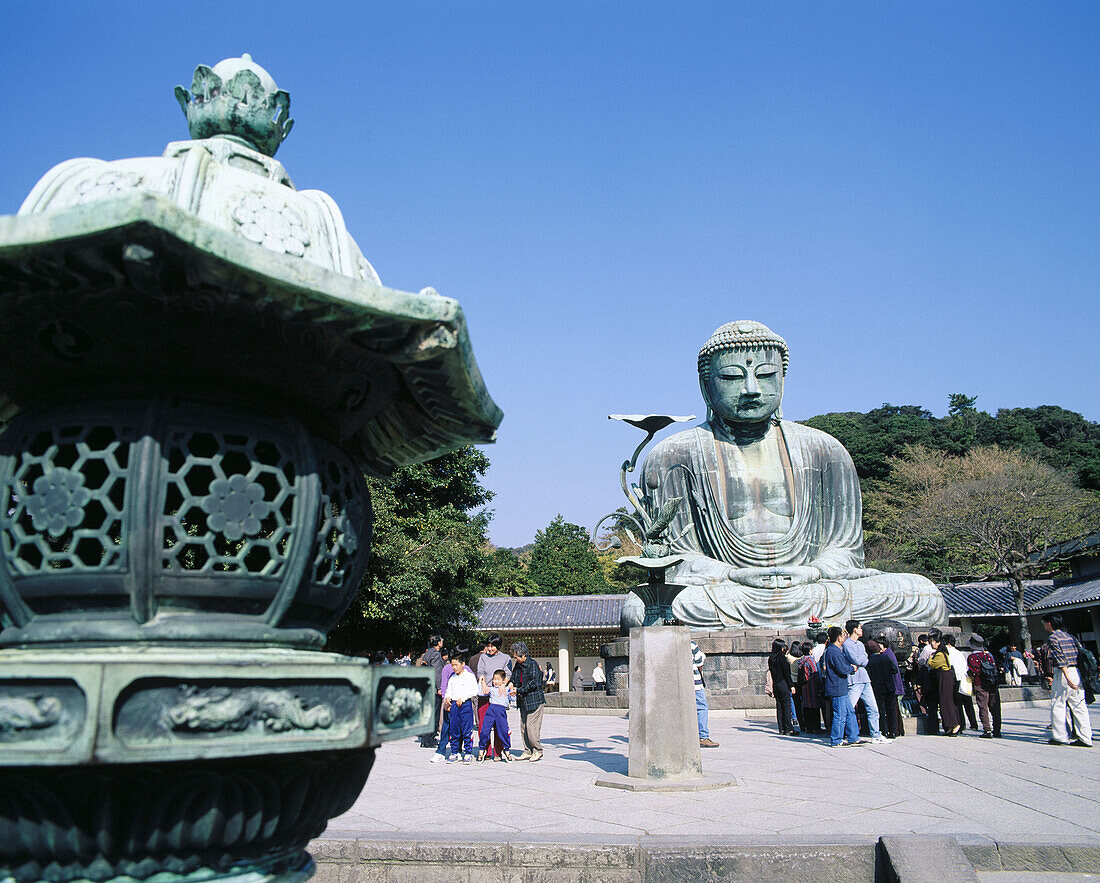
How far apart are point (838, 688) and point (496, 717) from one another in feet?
12.2

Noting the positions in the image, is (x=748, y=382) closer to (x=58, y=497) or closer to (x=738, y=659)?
(x=738, y=659)

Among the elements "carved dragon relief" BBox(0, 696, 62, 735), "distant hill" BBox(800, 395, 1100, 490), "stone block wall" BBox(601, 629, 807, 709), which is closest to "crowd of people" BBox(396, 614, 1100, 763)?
"stone block wall" BBox(601, 629, 807, 709)

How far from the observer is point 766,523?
55.3ft

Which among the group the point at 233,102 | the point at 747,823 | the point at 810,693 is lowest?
the point at 747,823

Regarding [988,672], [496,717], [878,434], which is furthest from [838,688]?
[878,434]

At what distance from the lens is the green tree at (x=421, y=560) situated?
17.3 m

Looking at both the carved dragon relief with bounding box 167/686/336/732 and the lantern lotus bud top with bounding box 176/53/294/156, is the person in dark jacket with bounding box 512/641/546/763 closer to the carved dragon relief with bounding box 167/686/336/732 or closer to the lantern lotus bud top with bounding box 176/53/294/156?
the lantern lotus bud top with bounding box 176/53/294/156

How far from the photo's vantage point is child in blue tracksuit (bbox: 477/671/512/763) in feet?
29.3

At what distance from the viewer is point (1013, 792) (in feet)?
20.1

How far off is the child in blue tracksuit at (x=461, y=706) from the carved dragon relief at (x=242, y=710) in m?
7.10

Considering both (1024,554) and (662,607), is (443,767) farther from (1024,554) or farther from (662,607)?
(1024,554)

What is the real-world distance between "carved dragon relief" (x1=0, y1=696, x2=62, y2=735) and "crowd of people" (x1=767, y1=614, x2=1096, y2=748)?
27.6ft

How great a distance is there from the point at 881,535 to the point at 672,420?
86.5 ft

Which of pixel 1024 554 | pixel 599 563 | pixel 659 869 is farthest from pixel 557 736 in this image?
pixel 599 563
